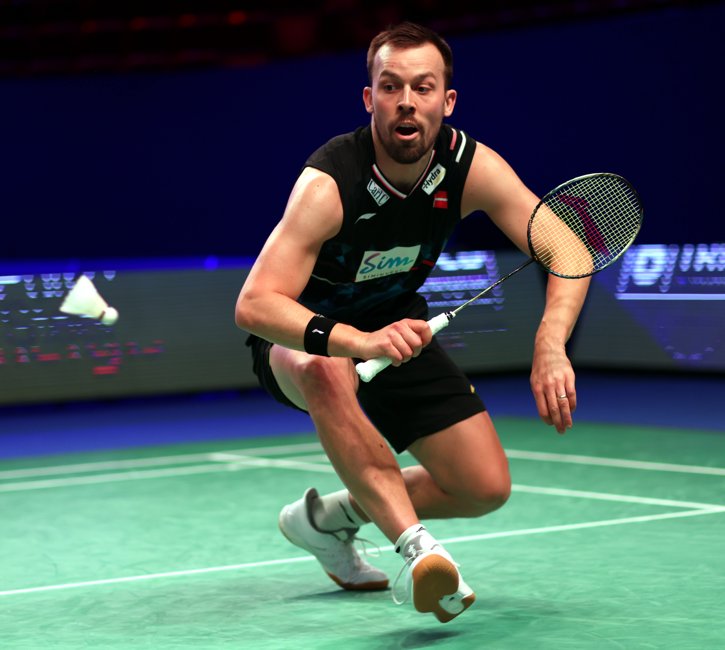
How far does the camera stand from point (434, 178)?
3.93 meters

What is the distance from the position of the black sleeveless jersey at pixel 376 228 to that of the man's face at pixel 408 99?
126mm

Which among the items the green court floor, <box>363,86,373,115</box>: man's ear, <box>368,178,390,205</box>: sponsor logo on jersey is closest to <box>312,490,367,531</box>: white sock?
the green court floor

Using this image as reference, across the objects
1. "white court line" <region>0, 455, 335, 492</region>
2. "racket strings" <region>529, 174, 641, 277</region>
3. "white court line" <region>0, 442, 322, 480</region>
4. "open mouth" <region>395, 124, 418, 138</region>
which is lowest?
"white court line" <region>0, 442, 322, 480</region>

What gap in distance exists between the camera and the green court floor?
12.0 ft

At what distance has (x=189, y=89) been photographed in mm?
13891

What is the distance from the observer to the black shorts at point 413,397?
13.4ft

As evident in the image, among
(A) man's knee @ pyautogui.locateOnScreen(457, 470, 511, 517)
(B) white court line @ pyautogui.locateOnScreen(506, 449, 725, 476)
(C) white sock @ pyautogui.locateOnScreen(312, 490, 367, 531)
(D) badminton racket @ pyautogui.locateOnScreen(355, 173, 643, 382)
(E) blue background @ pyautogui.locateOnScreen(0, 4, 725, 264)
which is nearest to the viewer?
(D) badminton racket @ pyautogui.locateOnScreen(355, 173, 643, 382)

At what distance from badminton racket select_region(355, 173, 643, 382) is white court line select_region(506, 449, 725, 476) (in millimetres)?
2632

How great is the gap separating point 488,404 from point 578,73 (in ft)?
12.4

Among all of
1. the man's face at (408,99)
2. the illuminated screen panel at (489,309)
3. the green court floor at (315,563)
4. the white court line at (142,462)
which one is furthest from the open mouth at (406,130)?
the illuminated screen panel at (489,309)

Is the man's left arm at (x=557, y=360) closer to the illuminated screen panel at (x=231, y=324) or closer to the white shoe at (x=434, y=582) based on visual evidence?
the white shoe at (x=434, y=582)

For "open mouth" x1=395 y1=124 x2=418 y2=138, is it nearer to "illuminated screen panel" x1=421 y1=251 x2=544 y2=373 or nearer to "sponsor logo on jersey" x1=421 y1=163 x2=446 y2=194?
"sponsor logo on jersey" x1=421 y1=163 x2=446 y2=194

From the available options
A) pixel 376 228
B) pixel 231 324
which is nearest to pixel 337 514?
pixel 376 228

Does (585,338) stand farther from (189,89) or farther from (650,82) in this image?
(189,89)
